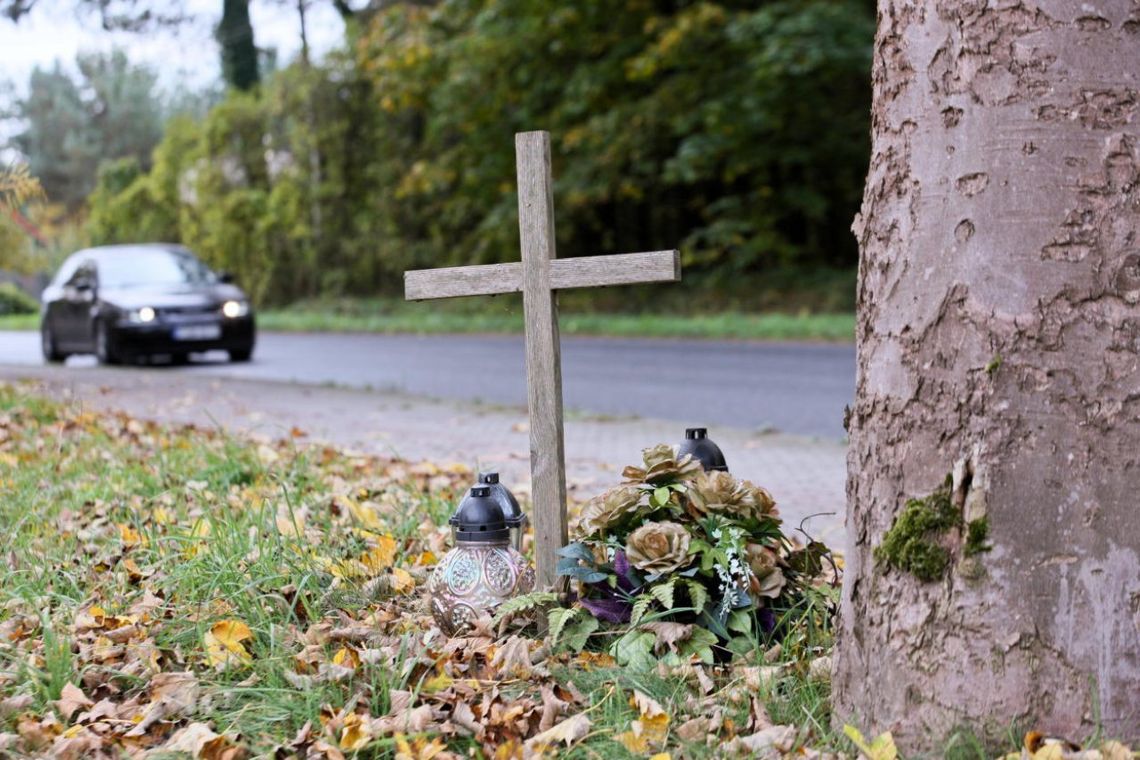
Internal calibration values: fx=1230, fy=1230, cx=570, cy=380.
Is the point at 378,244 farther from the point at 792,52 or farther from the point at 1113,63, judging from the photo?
the point at 1113,63

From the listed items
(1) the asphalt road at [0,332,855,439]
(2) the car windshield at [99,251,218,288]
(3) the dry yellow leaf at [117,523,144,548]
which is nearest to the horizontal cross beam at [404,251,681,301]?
(3) the dry yellow leaf at [117,523,144,548]

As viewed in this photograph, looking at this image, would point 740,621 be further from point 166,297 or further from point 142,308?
point 166,297

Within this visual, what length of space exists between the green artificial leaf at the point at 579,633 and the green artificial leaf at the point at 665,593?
0.19m

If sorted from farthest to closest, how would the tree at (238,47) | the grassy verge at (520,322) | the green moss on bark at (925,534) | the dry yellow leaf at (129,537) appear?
1. the tree at (238,47)
2. the grassy verge at (520,322)
3. the dry yellow leaf at (129,537)
4. the green moss on bark at (925,534)

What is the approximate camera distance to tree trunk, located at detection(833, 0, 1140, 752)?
2.49m

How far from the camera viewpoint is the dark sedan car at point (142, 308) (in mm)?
14250

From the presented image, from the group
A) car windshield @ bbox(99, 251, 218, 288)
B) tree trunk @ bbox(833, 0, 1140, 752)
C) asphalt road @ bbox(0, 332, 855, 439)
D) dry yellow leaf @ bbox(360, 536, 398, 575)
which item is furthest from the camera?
car windshield @ bbox(99, 251, 218, 288)

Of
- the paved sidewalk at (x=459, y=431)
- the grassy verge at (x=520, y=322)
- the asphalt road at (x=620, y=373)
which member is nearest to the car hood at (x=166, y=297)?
the asphalt road at (x=620, y=373)

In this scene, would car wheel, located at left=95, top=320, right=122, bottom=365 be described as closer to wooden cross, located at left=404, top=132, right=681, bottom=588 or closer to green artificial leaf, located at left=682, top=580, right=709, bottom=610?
wooden cross, located at left=404, top=132, right=681, bottom=588

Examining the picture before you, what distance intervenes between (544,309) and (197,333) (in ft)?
39.0

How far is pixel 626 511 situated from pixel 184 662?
1.25 metres

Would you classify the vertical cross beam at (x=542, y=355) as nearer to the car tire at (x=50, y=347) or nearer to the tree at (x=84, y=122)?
the car tire at (x=50, y=347)

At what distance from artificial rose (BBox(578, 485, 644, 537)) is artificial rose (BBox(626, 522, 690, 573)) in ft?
0.32

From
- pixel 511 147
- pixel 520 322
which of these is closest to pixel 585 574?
pixel 520 322
